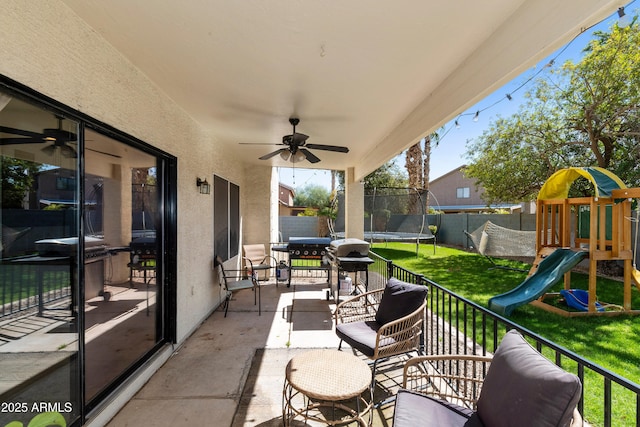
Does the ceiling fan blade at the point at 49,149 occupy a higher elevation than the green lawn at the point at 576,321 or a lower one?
higher

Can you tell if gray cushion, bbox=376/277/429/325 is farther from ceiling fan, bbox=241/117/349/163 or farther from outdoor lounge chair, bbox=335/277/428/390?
ceiling fan, bbox=241/117/349/163

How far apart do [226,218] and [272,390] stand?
11.5 feet

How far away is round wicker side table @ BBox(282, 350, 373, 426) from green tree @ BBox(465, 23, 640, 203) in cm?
816

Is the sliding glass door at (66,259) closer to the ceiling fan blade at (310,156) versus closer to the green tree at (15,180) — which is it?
the green tree at (15,180)

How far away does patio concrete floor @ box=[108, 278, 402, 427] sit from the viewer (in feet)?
7.25

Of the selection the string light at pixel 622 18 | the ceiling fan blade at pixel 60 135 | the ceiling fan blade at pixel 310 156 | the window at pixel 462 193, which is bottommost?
the ceiling fan blade at pixel 60 135

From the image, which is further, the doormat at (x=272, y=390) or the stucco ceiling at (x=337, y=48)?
the doormat at (x=272, y=390)

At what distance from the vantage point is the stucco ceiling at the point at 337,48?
171 cm

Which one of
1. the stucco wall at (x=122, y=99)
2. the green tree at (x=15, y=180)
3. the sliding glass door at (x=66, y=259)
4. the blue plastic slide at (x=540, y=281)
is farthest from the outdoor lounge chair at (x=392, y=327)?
the blue plastic slide at (x=540, y=281)

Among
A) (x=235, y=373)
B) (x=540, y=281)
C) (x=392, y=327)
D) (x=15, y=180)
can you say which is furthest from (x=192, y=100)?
(x=540, y=281)

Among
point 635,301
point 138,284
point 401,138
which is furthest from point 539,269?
point 138,284

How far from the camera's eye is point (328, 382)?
1.84m

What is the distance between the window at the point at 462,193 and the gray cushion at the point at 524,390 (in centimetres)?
2530

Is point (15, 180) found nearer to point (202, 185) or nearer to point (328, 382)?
point (328, 382)
